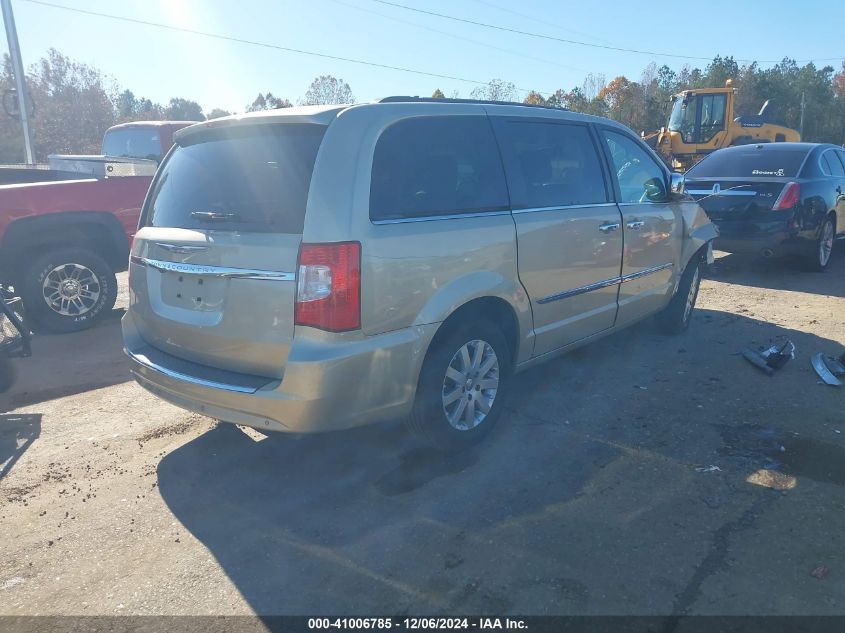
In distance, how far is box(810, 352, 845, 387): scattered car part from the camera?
5.05m

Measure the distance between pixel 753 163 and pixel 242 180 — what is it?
8.22 metres

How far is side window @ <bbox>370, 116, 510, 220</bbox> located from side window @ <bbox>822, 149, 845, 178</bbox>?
7.57 m

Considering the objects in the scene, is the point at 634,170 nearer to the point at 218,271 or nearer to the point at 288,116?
the point at 288,116

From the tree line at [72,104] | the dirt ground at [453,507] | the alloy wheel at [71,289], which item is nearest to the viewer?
the dirt ground at [453,507]

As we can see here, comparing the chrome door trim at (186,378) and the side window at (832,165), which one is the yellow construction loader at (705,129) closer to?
the side window at (832,165)

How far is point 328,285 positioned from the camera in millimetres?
3033

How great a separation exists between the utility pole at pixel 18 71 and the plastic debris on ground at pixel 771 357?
1489 cm

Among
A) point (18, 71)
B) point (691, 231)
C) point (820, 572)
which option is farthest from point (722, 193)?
point (18, 71)

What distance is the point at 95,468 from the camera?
3.94m

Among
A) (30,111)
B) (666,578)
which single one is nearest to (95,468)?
(666,578)

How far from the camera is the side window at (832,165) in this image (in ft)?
30.8

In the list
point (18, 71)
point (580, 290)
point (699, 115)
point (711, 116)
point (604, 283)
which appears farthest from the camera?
point (699, 115)

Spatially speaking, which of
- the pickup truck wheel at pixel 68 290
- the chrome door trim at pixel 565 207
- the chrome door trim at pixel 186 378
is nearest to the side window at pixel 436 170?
the chrome door trim at pixel 565 207

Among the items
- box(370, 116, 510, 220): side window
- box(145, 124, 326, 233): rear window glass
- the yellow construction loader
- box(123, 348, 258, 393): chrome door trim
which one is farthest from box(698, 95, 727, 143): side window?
box(123, 348, 258, 393): chrome door trim
